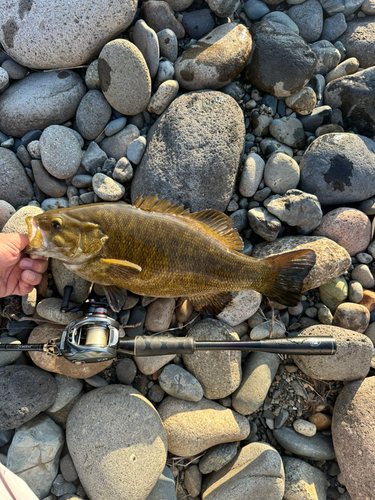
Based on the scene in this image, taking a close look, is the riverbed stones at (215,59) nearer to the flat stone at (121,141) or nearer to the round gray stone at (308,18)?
the flat stone at (121,141)

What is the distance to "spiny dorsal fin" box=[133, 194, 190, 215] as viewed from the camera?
340 cm

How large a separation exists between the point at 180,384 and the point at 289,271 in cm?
182

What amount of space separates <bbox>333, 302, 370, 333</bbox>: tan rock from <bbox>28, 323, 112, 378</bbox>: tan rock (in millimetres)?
2849

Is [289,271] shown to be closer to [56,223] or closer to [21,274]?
[56,223]

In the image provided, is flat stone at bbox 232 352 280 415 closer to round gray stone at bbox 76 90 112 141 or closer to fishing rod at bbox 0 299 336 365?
fishing rod at bbox 0 299 336 365

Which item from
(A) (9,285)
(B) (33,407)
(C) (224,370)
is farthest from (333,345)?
(A) (9,285)

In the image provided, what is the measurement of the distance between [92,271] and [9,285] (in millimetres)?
987

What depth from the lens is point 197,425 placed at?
12.2ft

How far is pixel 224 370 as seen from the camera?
3.83m

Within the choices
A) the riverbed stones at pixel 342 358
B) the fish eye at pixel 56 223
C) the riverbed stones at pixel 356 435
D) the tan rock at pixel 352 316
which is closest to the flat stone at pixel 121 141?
the fish eye at pixel 56 223

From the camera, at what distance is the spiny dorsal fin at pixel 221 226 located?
3562mm

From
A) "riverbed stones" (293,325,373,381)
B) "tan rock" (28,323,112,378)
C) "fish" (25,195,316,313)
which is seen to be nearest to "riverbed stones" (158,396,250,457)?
"tan rock" (28,323,112,378)

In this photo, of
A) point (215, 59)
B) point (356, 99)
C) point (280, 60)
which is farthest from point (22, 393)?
point (356, 99)

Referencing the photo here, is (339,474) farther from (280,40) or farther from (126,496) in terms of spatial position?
(280,40)
